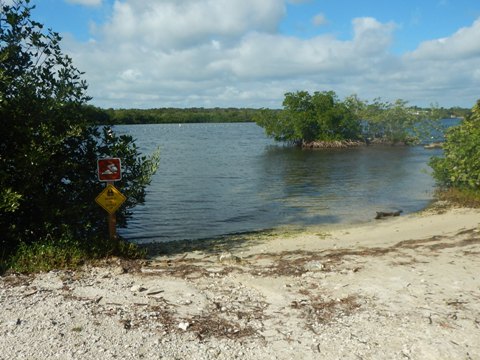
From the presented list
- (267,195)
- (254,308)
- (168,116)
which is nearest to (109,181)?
(254,308)

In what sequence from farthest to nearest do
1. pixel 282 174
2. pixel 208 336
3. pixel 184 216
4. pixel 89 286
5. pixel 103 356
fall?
pixel 282 174
pixel 184 216
pixel 89 286
pixel 208 336
pixel 103 356

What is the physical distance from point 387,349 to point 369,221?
11782 mm

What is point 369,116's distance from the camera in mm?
59188

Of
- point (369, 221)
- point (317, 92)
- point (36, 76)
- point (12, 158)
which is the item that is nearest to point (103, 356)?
point (12, 158)

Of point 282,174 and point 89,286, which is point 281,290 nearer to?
point 89,286

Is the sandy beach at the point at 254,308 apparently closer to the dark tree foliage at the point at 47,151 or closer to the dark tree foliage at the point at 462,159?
the dark tree foliage at the point at 47,151

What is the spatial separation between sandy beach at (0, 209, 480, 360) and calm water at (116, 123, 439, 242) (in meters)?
5.61

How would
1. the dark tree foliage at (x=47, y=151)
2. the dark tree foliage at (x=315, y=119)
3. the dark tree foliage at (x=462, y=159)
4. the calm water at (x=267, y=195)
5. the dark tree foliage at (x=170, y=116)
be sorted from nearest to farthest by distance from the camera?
the dark tree foliage at (x=47, y=151) → the dark tree foliage at (x=462, y=159) → the calm water at (x=267, y=195) → the dark tree foliage at (x=315, y=119) → the dark tree foliage at (x=170, y=116)

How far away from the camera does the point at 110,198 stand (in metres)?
8.41

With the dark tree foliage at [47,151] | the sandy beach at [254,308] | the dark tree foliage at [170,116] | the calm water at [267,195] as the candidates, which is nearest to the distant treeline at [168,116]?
the dark tree foliage at [170,116]

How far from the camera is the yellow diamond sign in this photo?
837cm

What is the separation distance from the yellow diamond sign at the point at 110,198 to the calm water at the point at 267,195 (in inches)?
136

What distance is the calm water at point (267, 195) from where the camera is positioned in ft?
53.7

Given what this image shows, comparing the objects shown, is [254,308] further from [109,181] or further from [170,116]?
[170,116]
